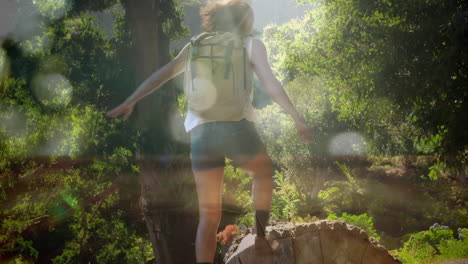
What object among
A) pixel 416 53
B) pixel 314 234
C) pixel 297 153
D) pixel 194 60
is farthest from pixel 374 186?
pixel 194 60

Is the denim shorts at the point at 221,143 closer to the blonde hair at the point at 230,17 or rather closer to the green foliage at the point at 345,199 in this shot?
the blonde hair at the point at 230,17

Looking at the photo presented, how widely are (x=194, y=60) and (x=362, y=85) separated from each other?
5343mm

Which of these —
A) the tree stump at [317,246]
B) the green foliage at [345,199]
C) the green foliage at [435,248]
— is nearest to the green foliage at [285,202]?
the tree stump at [317,246]

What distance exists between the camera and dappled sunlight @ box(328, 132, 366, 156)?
1930 cm

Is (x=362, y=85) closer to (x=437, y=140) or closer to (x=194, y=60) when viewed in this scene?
(x=437, y=140)

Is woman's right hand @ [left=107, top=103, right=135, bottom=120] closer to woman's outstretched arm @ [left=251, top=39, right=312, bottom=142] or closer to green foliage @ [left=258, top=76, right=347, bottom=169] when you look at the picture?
woman's outstretched arm @ [left=251, top=39, right=312, bottom=142]

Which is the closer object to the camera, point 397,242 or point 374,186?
point 397,242

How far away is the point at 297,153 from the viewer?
64.2ft

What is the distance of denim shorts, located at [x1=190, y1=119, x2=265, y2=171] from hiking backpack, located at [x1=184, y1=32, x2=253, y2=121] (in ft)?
0.20

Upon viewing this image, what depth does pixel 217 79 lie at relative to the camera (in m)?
2.36

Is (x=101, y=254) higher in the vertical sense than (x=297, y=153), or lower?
lower

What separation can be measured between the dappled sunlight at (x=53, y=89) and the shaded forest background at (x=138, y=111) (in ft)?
0.09

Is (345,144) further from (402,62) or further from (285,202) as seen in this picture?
(402,62)

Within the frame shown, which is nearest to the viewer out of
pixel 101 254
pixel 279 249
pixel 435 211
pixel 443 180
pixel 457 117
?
pixel 279 249
